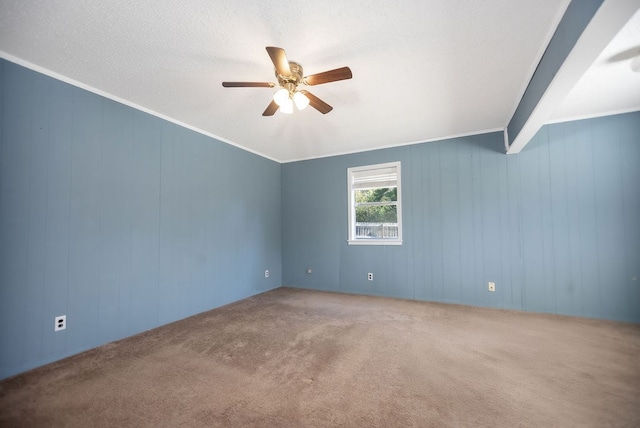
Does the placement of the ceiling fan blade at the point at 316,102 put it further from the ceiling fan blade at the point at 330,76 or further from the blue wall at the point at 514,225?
the blue wall at the point at 514,225

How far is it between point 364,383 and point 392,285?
2.47m

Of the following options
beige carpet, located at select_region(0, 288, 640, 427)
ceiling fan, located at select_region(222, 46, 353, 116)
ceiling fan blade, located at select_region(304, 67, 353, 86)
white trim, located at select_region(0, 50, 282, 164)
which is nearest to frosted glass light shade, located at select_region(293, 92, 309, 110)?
ceiling fan, located at select_region(222, 46, 353, 116)

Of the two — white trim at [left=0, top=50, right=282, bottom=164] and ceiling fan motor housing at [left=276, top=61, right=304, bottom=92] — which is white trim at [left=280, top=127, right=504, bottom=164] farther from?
ceiling fan motor housing at [left=276, top=61, right=304, bottom=92]

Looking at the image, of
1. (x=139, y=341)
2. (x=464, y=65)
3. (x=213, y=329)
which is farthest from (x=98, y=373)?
(x=464, y=65)

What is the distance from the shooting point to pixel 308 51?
1969 millimetres

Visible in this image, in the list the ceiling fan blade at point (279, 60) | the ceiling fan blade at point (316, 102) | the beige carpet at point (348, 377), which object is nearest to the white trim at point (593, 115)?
the beige carpet at point (348, 377)

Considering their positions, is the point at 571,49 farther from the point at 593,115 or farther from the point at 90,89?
the point at 90,89

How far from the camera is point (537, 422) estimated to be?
1.47 metres

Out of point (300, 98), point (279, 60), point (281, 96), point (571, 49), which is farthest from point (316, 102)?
point (571, 49)

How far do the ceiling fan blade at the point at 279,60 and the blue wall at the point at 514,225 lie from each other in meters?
2.84

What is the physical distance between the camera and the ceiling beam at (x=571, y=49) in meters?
1.25

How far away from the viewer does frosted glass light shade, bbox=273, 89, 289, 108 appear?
6.66 feet

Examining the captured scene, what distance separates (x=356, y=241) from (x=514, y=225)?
231 cm

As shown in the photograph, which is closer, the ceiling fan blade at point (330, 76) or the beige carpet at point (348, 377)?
the beige carpet at point (348, 377)
